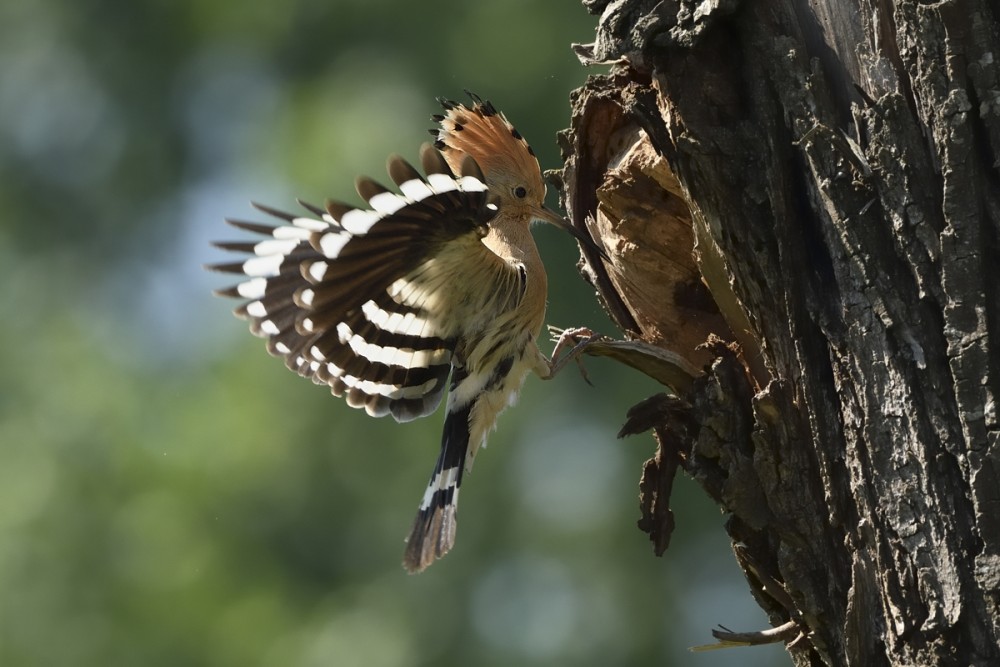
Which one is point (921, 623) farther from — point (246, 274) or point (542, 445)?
point (542, 445)

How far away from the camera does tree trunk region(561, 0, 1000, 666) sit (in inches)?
77.7

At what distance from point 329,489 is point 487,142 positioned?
456 centimetres

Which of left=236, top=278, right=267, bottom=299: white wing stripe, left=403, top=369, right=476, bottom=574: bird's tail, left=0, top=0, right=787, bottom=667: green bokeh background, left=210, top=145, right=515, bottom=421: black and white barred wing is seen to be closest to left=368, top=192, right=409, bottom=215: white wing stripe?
left=210, top=145, right=515, bottom=421: black and white barred wing

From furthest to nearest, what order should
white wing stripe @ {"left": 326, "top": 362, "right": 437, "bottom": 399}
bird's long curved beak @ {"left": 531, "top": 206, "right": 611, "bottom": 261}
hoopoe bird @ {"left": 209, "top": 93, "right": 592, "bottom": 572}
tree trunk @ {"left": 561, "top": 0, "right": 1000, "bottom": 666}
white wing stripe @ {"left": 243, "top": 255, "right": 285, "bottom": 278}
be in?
white wing stripe @ {"left": 243, "top": 255, "right": 285, "bottom": 278} → white wing stripe @ {"left": 326, "top": 362, "right": 437, "bottom": 399} → bird's long curved beak @ {"left": 531, "top": 206, "right": 611, "bottom": 261} → hoopoe bird @ {"left": 209, "top": 93, "right": 592, "bottom": 572} → tree trunk @ {"left": 561, "top": 0, "right": 1000, "bottom": 666}

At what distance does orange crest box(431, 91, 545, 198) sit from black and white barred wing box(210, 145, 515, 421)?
0.41 metres

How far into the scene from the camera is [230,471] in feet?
26.1

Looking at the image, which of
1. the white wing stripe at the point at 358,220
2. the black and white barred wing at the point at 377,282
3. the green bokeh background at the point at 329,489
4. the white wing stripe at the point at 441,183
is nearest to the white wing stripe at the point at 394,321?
the black and white barred wing at the point at 377,282

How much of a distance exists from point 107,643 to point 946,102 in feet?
23.9

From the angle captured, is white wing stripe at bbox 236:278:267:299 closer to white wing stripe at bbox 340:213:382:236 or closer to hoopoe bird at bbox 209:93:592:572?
hoopoe bird at bbox 209:93:592:572

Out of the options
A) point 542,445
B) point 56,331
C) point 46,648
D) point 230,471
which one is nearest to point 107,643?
point 46,648

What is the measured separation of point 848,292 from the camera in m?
2.14

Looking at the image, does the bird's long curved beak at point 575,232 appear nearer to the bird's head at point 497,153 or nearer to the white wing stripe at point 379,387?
the bird's head at point 497,153

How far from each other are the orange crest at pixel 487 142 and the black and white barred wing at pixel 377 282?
1.36ft

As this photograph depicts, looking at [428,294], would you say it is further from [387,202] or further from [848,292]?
[848,292]
